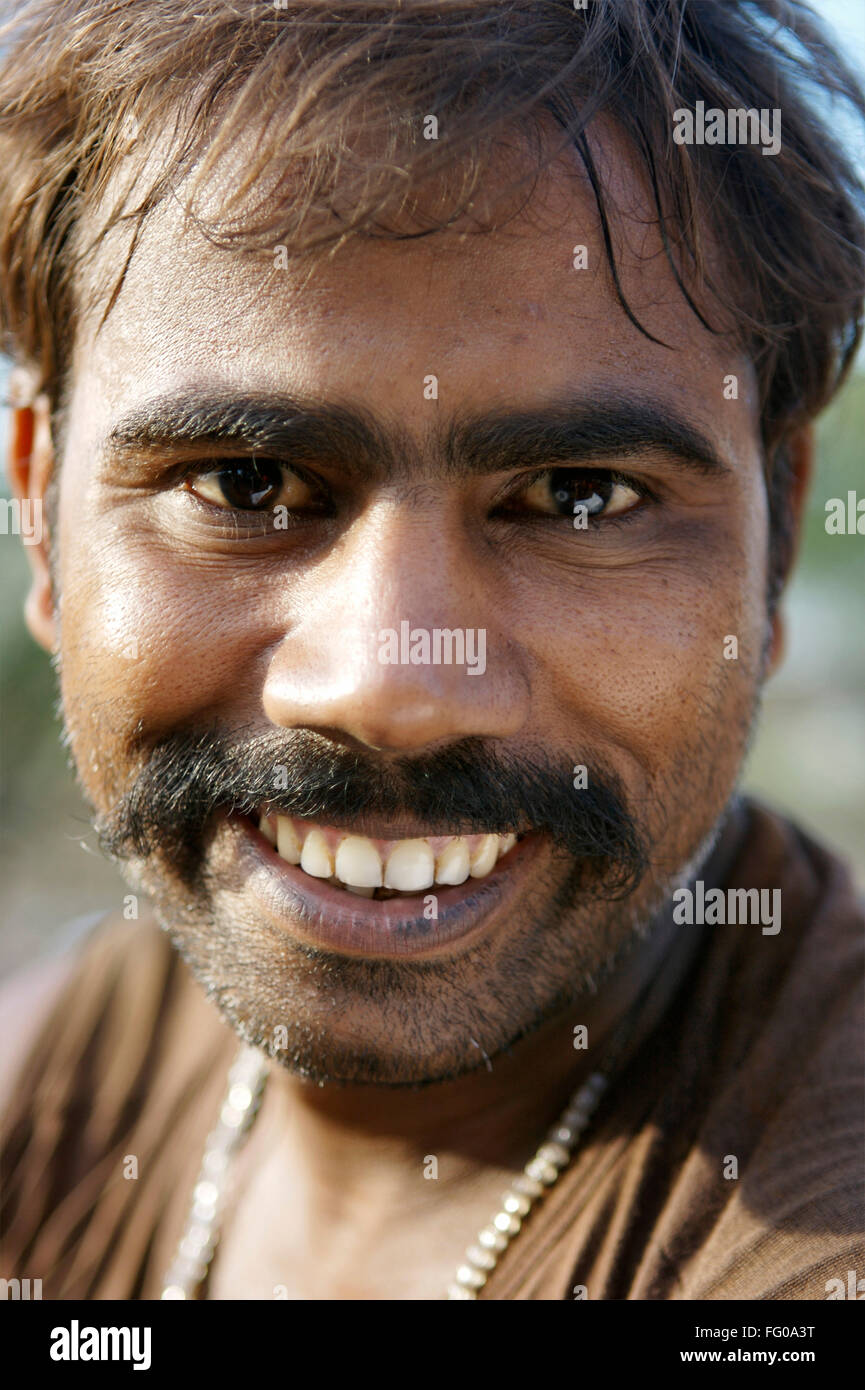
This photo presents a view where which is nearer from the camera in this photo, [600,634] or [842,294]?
[600,634]

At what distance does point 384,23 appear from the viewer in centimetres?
152

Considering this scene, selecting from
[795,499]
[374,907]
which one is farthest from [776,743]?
[374,907]

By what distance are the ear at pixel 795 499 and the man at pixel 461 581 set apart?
21 centimetres

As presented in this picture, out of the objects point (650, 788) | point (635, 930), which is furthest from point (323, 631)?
point (635, 930)

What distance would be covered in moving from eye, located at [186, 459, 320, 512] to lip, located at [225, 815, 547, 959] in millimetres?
442

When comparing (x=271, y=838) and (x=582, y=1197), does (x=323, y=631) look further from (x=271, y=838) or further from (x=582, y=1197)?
(x=582, y=1197)

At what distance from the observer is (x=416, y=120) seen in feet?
4.85

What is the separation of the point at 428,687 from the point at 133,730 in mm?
491

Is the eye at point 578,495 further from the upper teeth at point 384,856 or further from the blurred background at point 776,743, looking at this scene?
the blurred background at point 776,743

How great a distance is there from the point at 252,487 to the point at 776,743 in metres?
6.75

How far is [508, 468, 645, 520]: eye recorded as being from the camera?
1.60 metres

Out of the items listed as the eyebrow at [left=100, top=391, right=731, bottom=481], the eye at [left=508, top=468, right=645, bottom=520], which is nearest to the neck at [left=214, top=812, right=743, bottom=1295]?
the eye at [left=508, top=468, right=645, bottom=520]

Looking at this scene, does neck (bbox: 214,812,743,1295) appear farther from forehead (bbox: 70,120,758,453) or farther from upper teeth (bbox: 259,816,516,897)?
forehead (bbox: 70,120,758,453)
